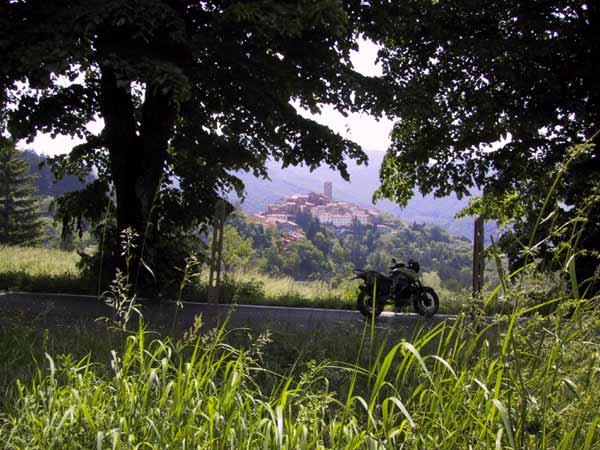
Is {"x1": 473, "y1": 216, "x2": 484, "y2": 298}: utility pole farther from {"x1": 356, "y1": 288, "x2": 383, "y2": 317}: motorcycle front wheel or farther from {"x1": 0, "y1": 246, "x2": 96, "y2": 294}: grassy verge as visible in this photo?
{"x1": 0, "y1": 246, "x2": 96, "y2": 294}: grassy verge

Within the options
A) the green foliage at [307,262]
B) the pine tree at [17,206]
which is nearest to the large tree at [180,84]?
the pine tree at [17,206]

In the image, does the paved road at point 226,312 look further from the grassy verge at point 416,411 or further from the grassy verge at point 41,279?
the grassy verge at point 416,411

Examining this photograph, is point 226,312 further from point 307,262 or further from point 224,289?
point 307,262

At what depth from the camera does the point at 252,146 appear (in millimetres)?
14562

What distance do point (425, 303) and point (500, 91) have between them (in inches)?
219

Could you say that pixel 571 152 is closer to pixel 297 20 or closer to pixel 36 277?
pixel 297 20

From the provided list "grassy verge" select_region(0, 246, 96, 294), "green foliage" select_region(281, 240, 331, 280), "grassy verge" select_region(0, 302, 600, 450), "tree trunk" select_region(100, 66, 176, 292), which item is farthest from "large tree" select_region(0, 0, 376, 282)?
"green foliage" select_region(281, 240, 331, 280)

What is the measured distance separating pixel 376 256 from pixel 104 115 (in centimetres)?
12915

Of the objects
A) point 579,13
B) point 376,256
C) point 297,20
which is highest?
point 579,13

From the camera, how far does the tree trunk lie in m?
13.3

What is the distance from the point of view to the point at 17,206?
2255 inches

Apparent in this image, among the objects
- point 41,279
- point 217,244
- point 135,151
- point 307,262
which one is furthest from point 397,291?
point 307,262

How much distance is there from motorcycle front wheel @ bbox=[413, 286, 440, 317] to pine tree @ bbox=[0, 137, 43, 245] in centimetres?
4941

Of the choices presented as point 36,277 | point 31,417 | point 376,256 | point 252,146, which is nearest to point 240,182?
point 252,146
